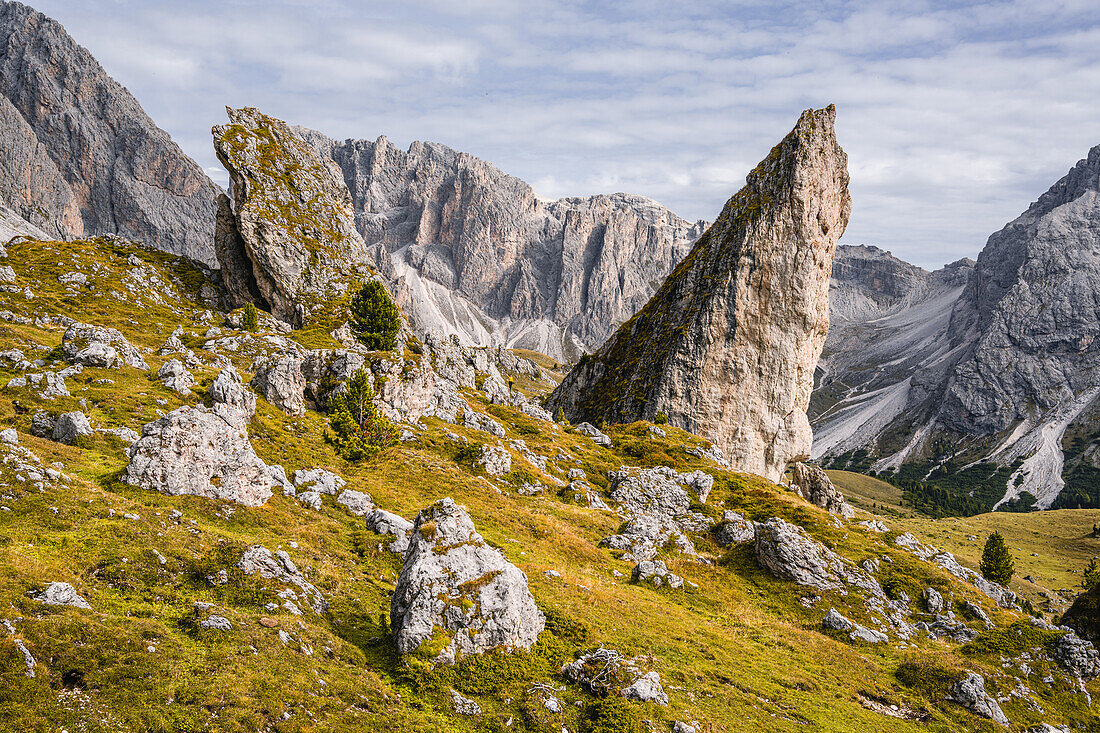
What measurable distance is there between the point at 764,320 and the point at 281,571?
87.6m

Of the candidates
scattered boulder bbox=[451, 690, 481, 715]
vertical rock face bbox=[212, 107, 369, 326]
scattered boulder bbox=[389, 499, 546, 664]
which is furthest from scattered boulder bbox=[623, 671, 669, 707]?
vertical rock face bbox=[212, 107, 369, 326]

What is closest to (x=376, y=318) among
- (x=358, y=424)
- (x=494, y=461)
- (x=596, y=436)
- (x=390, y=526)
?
(x=358, y=424)

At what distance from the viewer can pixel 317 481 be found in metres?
33.4

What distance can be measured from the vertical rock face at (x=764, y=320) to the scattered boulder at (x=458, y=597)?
72295mm

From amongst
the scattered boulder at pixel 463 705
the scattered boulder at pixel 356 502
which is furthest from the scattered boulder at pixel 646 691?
the scattered boulder at pixel 356 502

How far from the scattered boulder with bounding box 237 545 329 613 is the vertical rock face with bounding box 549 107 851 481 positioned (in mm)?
76248

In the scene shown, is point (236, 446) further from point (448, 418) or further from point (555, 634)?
point (448, 418)

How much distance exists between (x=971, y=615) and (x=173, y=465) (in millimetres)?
53172

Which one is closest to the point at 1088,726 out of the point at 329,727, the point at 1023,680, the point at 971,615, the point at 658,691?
the point at 1023,680

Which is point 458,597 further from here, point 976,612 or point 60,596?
point 976,612

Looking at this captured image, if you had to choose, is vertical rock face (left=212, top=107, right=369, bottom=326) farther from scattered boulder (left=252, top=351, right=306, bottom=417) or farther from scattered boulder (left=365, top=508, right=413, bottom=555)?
scattered boulder (left=365, top=508, right=413, bottom=555)

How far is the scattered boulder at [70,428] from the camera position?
89.1 feet

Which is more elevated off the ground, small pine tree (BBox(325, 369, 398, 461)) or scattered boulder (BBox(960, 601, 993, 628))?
small pine tree (BBox(325, 369, 398, 461))

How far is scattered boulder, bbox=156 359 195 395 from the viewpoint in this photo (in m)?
38.9
